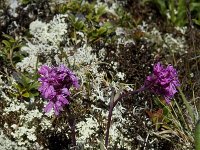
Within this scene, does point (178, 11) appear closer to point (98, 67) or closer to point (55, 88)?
point (98, 67)

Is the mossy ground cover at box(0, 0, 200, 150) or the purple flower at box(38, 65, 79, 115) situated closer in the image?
the purple flower at box(38, 65, 79, 115)

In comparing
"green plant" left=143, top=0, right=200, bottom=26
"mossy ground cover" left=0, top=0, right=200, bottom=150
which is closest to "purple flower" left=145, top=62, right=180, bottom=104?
"mossy ground cover" left=0, top=0, right=200, bottom=150

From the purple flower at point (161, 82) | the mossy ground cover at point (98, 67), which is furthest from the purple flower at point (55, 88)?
the purple flower at point (161, 82)

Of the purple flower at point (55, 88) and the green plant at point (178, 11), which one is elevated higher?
the green plant at point (178, 11)

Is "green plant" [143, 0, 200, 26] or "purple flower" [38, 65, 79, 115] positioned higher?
"green plant" [143, 0, 200, 26]

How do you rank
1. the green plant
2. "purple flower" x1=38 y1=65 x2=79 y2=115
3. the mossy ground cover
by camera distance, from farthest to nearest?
the green plant
the mossy ground cover
"purple flower" x1=38 y1=65 x2=79 y2=115

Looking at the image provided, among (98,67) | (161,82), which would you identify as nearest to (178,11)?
(98,67)

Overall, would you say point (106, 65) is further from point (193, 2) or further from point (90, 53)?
point (193, 2)

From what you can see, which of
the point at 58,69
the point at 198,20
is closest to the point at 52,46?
the point at 58,69

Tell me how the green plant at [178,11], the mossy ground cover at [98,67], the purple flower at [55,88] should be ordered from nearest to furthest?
1. the purple flower at [55,88]
2. the mossy ground cover at [98,67]
3. the green plant at [178,11]

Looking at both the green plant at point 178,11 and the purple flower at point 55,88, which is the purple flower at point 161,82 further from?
the green plant at point 178,11

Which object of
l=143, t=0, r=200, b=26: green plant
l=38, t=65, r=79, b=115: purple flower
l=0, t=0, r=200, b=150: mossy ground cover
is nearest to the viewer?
l=38, t=65, r=79, b=115: purple flower

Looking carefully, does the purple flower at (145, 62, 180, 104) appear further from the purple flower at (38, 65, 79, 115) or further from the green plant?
the green plant
